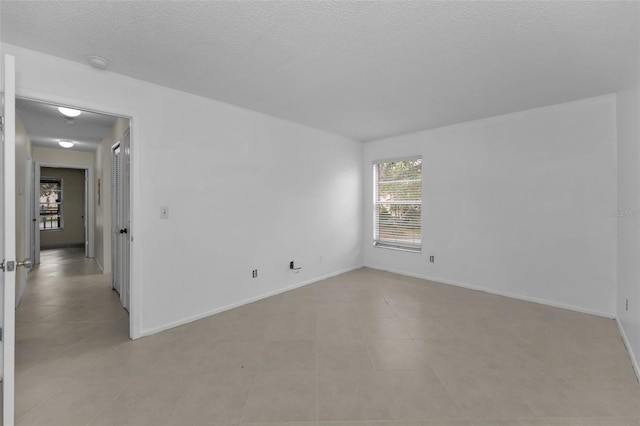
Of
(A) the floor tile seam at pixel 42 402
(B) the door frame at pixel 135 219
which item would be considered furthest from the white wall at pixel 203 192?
(A) the floor tile seam at pixel 42 402

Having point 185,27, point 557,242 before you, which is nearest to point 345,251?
point 557,242

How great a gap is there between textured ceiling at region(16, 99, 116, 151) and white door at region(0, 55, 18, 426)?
6.30 feet

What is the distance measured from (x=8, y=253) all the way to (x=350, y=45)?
96.6 inches

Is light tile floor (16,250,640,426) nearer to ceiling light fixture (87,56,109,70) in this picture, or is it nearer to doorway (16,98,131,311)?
doorway (16,98,131,311)

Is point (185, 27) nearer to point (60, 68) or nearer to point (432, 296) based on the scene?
point (60, 68)

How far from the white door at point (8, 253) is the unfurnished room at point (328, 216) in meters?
0.01

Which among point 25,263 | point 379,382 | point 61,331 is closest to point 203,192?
point 25,263

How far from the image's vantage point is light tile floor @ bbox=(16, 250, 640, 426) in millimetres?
1711

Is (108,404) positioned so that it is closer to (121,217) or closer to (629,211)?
(121,217)

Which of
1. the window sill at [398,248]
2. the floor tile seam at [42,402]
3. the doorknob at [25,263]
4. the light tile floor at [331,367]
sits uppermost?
the doorknob at [25,263]

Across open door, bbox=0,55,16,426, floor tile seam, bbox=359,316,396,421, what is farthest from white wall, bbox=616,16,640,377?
open door, bbox=0,55,16,426

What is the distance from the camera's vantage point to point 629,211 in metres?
2.55

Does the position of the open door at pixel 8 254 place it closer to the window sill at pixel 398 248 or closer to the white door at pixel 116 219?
→ the white door at pixel 116 219

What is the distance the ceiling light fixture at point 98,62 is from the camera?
2.27m
